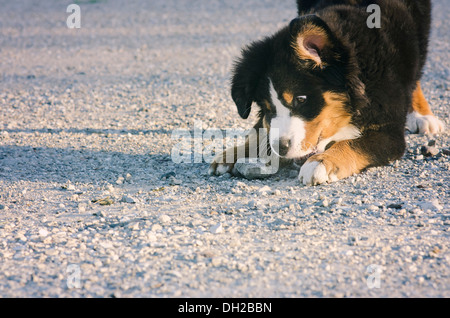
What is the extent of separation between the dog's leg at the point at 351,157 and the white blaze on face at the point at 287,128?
0.14 m

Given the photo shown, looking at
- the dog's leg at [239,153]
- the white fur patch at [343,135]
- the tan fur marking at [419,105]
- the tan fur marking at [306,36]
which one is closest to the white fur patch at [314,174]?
the white fur patch at [343,135]

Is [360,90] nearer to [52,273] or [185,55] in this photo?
[52,273]

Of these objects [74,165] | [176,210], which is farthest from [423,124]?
[74,165]

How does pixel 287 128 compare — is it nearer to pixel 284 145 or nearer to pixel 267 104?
pixel 284 145

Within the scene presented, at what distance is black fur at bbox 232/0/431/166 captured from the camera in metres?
3.95

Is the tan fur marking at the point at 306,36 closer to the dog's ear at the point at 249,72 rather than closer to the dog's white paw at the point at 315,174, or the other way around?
the dog's ear at the point at 249,72

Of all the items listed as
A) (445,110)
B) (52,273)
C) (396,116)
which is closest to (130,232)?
(52,273)

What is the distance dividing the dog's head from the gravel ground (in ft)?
1.21

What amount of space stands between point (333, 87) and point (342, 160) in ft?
1.75

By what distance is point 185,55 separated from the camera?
853cm

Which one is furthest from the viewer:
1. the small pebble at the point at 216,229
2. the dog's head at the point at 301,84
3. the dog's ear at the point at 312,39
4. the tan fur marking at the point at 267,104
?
the tan fur marking at the point at 267,104

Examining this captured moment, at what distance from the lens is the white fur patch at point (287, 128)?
4.02m

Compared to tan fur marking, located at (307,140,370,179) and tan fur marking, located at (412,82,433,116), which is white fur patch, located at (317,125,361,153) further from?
tan fur marking, located at (412,82,433,116)

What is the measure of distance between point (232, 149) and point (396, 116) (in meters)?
1.30
